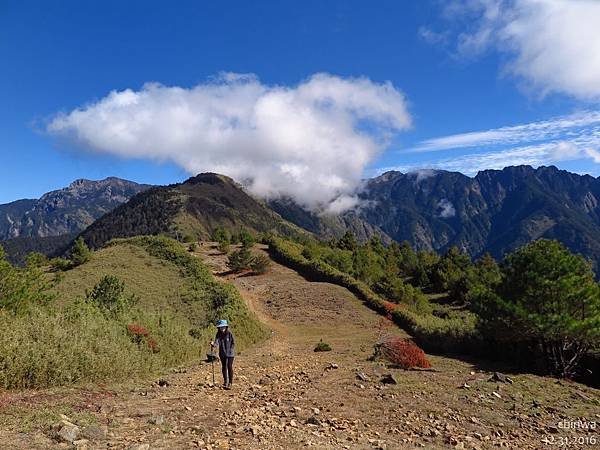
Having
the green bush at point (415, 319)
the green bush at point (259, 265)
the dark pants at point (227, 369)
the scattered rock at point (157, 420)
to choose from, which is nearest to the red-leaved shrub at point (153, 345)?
the dark pants at point (227, 369)

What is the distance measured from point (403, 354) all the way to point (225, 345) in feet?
27.0

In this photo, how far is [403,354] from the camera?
1783 cm

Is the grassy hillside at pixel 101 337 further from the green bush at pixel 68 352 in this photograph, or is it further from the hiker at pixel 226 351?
the hiker at pixel 226 351

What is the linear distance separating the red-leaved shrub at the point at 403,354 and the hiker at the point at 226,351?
7086 mm

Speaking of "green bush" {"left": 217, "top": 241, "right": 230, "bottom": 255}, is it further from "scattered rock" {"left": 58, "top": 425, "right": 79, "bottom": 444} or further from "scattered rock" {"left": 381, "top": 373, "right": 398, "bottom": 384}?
"scattered rock" {"left": 58, "top": 425, "right": 79, "bottom": 444}

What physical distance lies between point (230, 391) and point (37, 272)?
428 inches

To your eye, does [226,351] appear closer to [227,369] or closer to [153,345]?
[227,369]

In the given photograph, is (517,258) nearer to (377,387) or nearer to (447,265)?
(377,387)

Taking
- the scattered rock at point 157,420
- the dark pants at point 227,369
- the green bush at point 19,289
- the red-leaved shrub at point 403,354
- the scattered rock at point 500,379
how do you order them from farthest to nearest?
the red-leaved shrub at point 403,354, the green bush at point 19,289, the scattered rock at point 500,379, the dark pants at point 227,369, the scattered rock at point 157,420

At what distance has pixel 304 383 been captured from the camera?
13.2m

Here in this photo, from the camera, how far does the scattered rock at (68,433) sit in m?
7.22

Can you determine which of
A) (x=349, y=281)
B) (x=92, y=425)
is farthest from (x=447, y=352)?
(x=349, y=281)

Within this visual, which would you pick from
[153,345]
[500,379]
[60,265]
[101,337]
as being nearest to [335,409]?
[500,379]

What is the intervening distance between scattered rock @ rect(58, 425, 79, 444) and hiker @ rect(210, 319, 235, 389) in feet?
17.2
